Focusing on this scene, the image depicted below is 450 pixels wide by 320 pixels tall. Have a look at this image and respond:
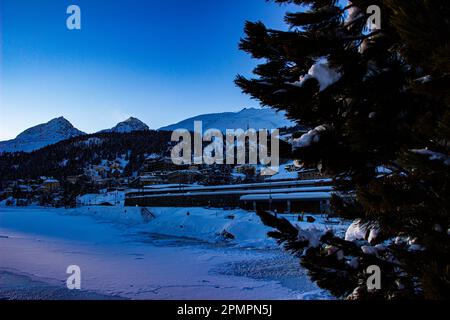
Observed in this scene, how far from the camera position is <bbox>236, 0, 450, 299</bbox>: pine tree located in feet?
5.76

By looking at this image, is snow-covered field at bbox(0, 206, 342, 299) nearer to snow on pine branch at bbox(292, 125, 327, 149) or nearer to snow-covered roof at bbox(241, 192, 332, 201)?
snow on pine branch at bbox(292, 125, 327, 149)

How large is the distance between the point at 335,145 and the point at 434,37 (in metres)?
1.26

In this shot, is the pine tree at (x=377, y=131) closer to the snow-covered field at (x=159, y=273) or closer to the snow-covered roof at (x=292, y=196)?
the snow-covered field at (x=159, y=273)

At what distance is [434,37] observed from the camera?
1.44 meters

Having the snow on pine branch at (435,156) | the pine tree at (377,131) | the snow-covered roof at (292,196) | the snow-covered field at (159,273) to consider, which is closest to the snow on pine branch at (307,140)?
the pine tree at (377,131)

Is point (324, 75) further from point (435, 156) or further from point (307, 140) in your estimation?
point (435, 156)

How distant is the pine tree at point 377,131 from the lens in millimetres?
1755

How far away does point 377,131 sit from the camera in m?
2.18

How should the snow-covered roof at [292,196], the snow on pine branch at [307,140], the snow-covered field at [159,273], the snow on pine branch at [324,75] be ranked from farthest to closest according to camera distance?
the snow-covered roof at [292,196] < the snow-covered field at [159,273] < the snow on pine branch at [307,140] < the snow on pine branch at [324,75]

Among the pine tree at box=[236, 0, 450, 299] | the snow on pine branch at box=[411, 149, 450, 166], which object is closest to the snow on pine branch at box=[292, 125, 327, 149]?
the pine tree at box=[236, 0, 450, 299]

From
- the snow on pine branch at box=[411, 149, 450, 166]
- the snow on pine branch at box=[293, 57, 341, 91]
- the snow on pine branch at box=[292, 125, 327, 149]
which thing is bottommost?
the snow on pine branch at box=[411, 149, 450, 166]

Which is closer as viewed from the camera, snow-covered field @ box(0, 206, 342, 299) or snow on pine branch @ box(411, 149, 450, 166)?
snow on pine branch @ box(411, 149, 450, 166)

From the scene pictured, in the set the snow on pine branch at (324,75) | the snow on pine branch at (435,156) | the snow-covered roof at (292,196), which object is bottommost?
the snow-covered roof at (292,196)
